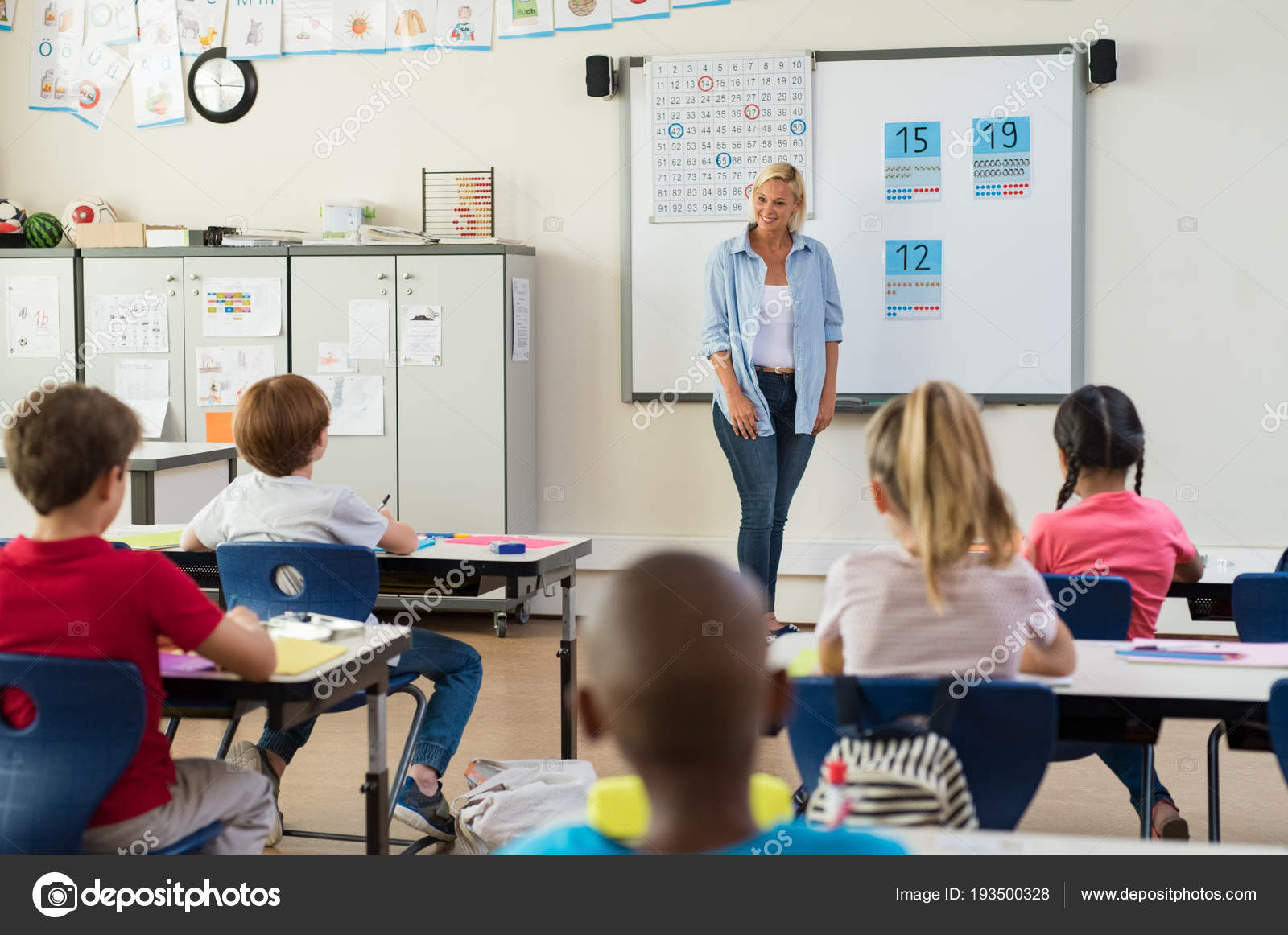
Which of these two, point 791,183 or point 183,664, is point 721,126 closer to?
point 791,183

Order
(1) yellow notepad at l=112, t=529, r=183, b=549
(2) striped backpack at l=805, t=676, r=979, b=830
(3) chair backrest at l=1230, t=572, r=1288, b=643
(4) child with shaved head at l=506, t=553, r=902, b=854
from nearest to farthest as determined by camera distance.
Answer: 1. (4) child with shaved head at l=506, t=553, r=902, b=854
2. (2) striped backpack at l=805, t=676, r=979, b=830
3. (3) chair backrest at l=1230, t=572, r=1288, b=643
4. (1) yellow notepad at l=112, t=529, r=183, b=549

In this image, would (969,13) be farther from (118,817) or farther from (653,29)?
(118,817)

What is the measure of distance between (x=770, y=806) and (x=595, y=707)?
0.54ft

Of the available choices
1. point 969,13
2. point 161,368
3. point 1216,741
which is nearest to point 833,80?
point 969,13

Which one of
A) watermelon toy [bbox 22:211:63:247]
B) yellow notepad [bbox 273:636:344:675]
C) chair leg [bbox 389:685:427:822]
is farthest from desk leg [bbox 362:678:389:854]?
watermelon toy [bbox 22:211:63:247]

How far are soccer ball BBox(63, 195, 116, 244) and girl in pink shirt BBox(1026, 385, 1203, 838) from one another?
4.12 m

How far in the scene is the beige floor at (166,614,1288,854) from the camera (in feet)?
9.21

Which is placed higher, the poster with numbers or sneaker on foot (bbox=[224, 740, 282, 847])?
the poster with numbers

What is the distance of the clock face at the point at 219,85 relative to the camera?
5066 mm

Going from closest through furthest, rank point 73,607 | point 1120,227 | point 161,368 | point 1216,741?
1. point 73,607
2. point 1216,741
3. point 1120,227
4. point 161,368

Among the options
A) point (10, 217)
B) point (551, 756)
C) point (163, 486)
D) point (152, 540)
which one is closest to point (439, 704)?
point (551, 756)

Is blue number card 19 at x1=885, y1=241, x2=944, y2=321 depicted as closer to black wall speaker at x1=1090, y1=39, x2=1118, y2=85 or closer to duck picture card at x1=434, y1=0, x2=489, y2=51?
black wall speaker at x1=1090, y1=39, x2=1118, y2=85

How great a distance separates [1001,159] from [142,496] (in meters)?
3.13

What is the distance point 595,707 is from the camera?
103 centimetres
